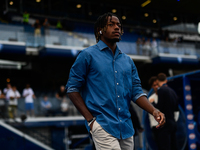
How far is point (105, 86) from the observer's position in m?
2.98

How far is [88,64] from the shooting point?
3043mm

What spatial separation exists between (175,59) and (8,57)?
12365mm

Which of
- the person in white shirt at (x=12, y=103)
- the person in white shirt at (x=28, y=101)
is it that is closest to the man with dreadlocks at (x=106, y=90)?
the person in white shirt at (x=12, y=103)

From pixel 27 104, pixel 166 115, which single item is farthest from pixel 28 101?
pixel 166 115

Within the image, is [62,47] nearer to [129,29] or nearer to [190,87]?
[129,29]

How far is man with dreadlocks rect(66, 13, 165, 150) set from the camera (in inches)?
113

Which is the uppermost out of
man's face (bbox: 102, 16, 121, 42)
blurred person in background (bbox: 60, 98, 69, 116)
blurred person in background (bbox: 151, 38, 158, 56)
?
blurred person in background (bbox: 151, 38, 158, 56)

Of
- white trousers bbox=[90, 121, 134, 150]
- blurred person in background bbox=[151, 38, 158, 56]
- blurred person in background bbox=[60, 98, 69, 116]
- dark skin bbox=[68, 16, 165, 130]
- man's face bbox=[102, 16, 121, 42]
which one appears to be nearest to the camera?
white trousers bbox=[90, 121, 134, 150]

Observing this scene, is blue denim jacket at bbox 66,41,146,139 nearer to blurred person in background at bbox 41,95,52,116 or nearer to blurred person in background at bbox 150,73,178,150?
blurred person in background at bbox 150,73,178,150

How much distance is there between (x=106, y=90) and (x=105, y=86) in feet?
0.13

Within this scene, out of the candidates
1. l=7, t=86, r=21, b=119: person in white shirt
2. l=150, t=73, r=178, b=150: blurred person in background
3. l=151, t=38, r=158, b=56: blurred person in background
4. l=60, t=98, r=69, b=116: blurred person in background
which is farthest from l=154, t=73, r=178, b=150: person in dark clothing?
l=151, t=38, r=158, b=56: blurred person in background

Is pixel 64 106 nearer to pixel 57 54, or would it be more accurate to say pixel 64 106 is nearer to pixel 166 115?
pixel 57 54

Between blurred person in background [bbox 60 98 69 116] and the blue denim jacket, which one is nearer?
the blue denim jacket

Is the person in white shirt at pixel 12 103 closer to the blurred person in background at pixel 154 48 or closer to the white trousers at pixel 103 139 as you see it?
the blurred person in background at pixel 154 48
